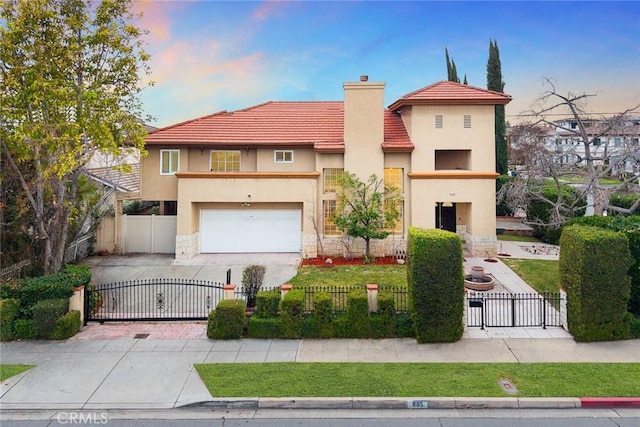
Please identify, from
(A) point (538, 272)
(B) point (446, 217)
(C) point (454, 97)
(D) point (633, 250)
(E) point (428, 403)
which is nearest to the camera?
(E) point (428, 403)

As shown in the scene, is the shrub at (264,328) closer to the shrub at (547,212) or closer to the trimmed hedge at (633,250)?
the trimmed hedge at (633,250)

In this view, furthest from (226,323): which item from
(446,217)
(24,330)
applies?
(446,217)

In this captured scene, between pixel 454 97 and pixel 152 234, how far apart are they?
1794cm

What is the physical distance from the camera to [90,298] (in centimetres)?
1188

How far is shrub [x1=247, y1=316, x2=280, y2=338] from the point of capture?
34.8 ft

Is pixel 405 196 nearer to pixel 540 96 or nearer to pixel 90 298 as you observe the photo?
pixel 540 96

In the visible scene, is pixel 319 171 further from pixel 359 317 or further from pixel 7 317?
pixel 7 317

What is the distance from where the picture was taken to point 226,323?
1053 centimetres

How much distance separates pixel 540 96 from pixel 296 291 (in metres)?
15.4

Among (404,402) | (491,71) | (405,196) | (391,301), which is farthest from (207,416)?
(491,71)

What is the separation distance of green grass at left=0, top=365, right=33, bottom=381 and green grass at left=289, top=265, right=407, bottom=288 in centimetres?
857

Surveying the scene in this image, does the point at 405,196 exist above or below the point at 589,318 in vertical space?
above

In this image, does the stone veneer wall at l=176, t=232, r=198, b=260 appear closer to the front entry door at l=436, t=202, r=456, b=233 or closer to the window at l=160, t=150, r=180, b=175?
the window at l=160, t=150, r=180, b=175

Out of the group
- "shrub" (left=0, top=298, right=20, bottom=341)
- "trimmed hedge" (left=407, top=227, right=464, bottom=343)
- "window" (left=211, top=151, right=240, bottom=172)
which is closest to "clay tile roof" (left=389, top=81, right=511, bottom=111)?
"window" (left=211, top=151, right=240, bottom=172)
